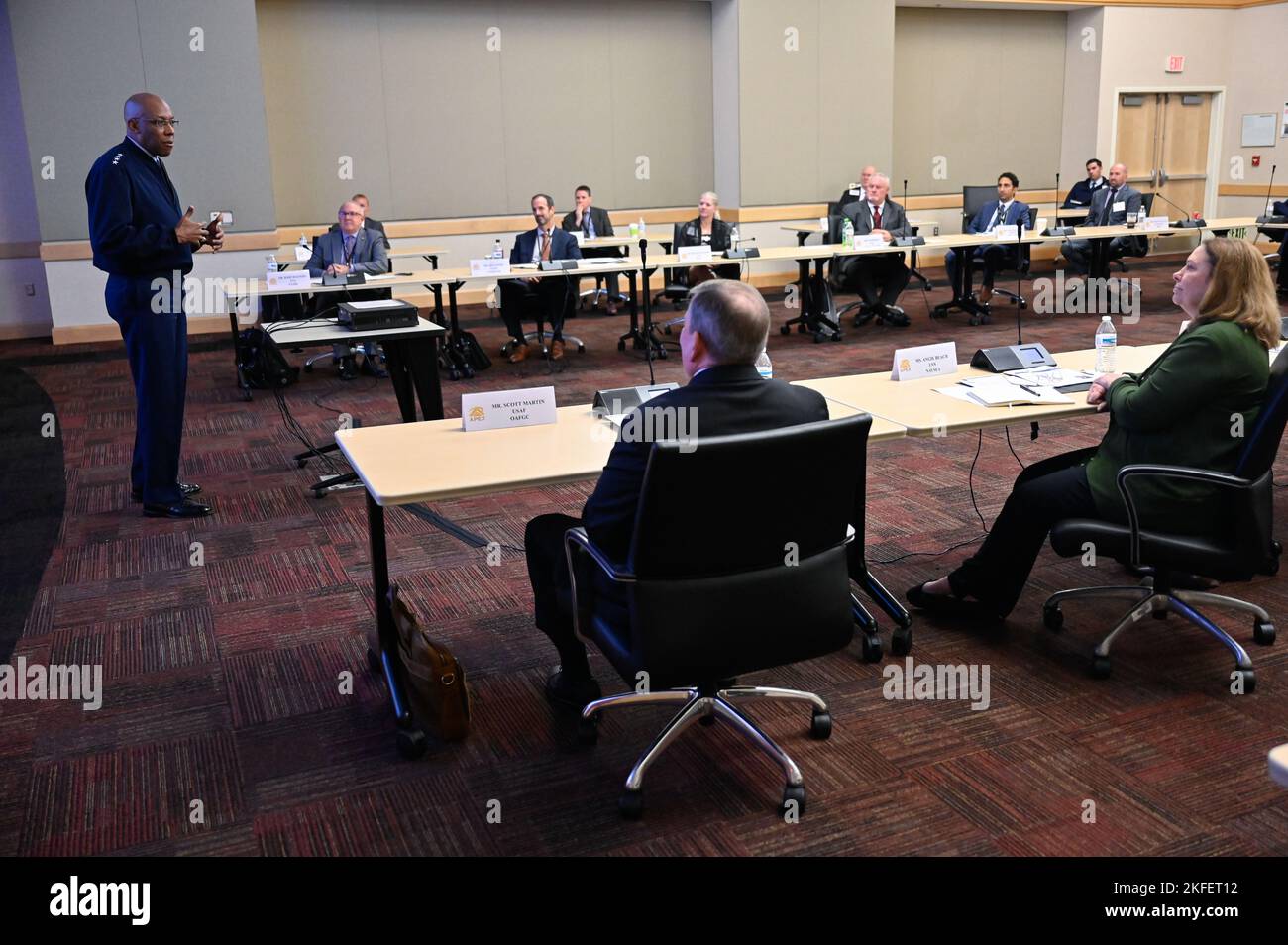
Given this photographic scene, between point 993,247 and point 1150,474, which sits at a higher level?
point 993,247

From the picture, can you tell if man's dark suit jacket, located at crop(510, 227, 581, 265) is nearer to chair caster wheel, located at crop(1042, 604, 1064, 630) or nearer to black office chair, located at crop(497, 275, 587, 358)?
black office chair, located at crop(497, 275, 587, 358)

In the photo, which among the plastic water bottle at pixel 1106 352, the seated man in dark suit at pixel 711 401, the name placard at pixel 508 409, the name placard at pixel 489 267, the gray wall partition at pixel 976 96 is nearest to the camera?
the seated man in dark suit at pixel 711 401

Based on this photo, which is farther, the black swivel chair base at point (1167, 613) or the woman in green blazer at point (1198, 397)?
the black swivel chair base at point (1167, 613)

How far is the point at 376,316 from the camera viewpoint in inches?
188

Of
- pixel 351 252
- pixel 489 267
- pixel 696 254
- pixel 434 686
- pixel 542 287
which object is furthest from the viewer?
pixel 696 254

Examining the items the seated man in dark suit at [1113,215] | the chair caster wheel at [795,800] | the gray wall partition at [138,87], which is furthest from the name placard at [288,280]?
the seated man in dark suit at [1113,215]

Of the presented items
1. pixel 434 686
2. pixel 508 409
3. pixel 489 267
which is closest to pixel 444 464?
pixel 508 409

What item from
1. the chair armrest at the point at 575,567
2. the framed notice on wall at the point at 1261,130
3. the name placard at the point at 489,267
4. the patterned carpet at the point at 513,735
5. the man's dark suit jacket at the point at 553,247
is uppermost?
the framed notice on wall at the point at 1261,130

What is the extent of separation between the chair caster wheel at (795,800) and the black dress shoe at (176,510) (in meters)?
3.08

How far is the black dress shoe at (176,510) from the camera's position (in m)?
4.59

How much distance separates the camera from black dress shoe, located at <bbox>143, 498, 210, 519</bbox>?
4594 mm

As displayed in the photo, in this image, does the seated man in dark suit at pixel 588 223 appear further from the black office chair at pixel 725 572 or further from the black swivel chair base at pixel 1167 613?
the black office chair at pixel 725 572

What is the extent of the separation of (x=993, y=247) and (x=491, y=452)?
7577mm

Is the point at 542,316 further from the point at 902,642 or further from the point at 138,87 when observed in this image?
the point at 902,642
